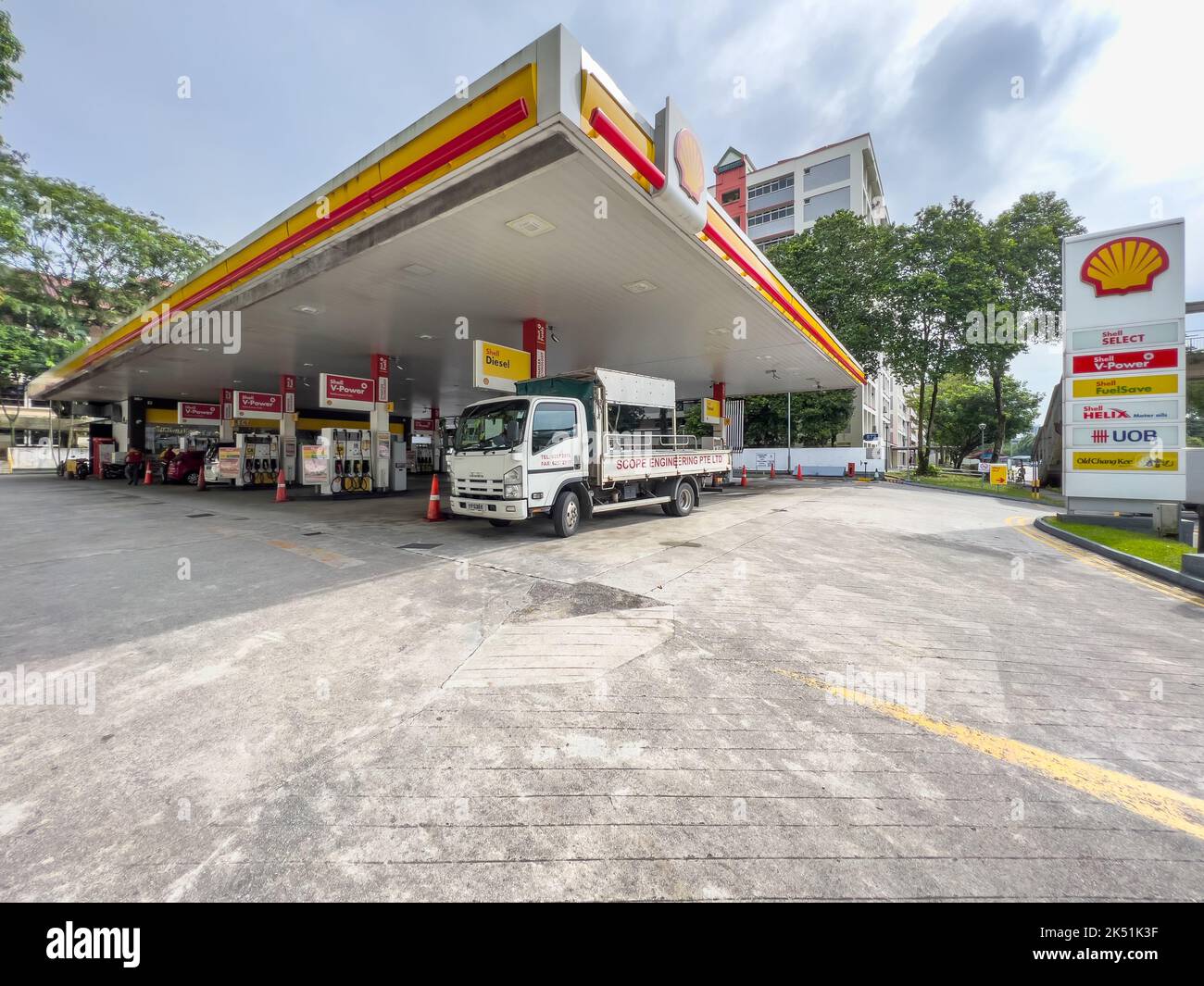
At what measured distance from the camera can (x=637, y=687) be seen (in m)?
3.17

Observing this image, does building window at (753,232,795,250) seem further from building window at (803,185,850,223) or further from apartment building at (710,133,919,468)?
building window at (803,185,850,223)

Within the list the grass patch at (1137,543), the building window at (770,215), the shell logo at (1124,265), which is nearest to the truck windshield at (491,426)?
the grass patch at (1137,543)

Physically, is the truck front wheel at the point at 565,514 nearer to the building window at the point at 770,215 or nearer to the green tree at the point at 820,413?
the green tree at the point at 820,413

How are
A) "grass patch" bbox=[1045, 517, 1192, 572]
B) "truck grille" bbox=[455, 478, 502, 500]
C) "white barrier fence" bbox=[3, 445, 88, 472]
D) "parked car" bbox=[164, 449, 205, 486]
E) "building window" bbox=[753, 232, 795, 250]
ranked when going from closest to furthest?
1. "grass patch" bbox=[1045, 517, 1192, 572]
2. "truck grille" bbox=[455, 478, 502, 500]
3. "parked car" bbox=[164, 449, 205, 486]
4. "white barrier fence" bbox=[3, 445, 88, 472]
5. "building window" bbox=[753, 232, 795, 250]

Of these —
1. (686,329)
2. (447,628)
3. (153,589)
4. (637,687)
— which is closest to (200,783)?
(447,628)

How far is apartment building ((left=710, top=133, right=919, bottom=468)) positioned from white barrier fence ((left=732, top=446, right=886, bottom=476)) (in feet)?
19.5

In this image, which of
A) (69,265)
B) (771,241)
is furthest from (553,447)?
(771,241)

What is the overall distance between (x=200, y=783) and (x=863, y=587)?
601 cm

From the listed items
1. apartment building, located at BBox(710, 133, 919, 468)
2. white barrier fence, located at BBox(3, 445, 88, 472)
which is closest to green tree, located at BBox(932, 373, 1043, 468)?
apartment building, located at BBox(710, 133, 919, 468)

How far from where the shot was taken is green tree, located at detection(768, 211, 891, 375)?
87.0 ft

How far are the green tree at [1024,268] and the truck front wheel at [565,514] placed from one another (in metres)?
25.9

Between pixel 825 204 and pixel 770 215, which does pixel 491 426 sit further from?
pixel 770 215

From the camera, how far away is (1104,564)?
7500 millimetres
